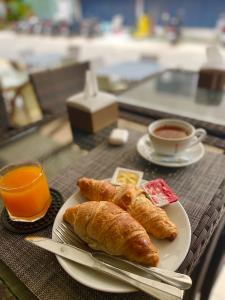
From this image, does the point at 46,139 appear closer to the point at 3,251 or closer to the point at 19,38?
the point at 3,251

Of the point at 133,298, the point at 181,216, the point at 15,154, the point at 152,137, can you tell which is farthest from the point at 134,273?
the point at 15,154

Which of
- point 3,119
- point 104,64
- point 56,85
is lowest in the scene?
point 104,64

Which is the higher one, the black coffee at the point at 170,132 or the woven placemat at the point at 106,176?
the black coffee at the point at 170,132

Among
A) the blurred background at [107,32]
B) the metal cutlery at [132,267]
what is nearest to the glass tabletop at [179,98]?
the metal cutlery at [132,267]

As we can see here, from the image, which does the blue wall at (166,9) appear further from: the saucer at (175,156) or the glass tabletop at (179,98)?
the saucer at (175,156)

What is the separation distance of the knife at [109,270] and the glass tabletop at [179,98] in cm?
64

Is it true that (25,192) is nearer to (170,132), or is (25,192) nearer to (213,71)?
(170,132)

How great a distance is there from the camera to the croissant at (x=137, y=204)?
1.41ft

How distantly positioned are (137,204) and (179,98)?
0.73m

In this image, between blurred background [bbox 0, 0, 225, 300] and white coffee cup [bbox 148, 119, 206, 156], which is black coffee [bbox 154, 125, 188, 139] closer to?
white coffee cup [bbox 148, 119, 206, 156]

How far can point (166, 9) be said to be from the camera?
5555mm

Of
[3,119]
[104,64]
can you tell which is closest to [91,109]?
[3,119]

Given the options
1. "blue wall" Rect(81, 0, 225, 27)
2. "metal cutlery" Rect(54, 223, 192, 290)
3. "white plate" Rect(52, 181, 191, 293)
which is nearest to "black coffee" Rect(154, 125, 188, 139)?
"white plate" Rect(52, 181, 191, 293)

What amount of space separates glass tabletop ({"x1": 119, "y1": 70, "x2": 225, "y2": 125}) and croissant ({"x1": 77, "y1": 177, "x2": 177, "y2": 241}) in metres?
0.52
